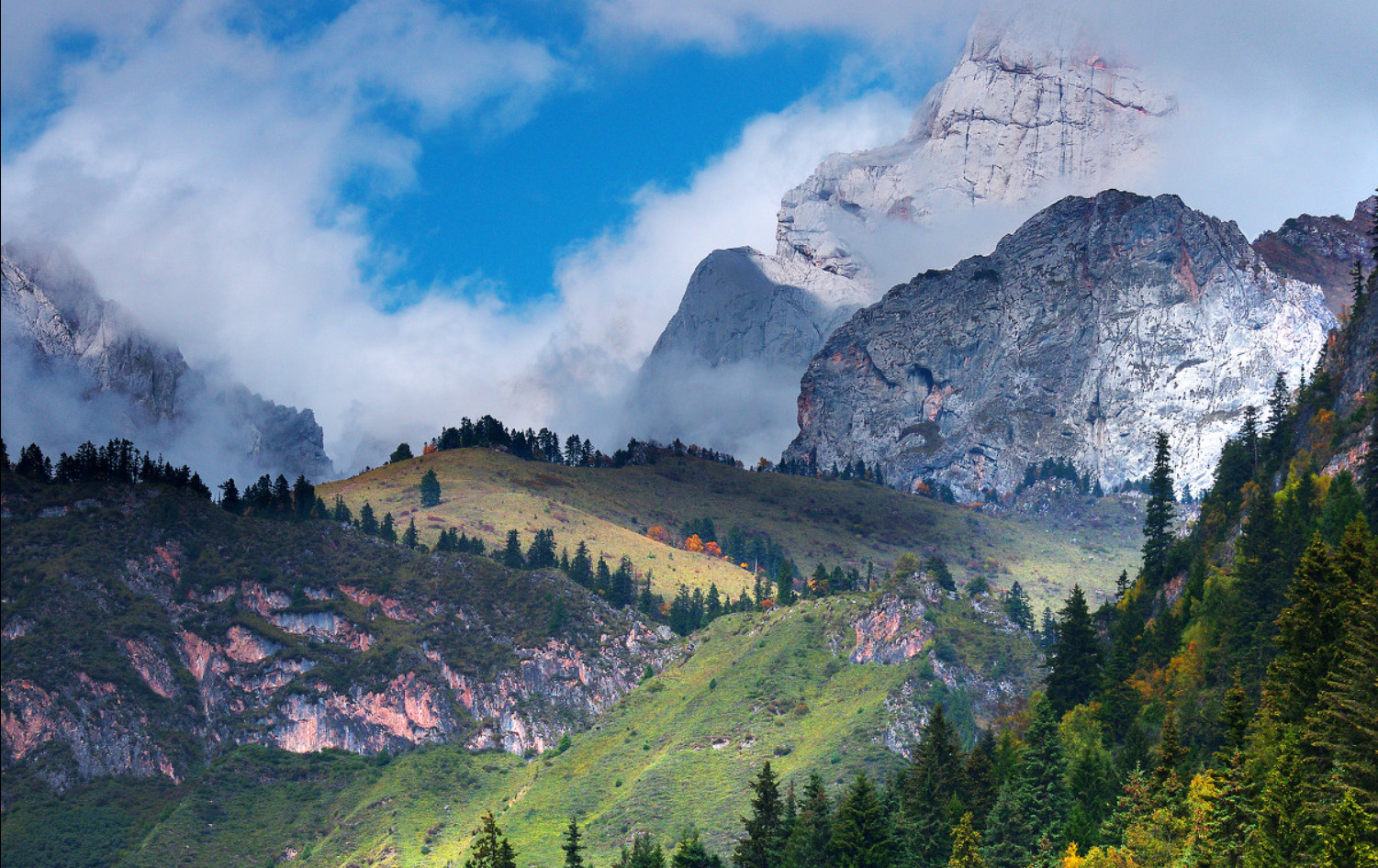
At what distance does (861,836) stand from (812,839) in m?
5.46

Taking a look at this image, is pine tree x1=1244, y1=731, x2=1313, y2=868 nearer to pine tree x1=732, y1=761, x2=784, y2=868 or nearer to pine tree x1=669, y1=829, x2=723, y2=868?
pine tree x1=732, y1=761, x2=784, y2=868

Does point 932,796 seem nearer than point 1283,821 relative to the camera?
No

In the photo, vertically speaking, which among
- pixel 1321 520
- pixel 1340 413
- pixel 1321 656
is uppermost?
pixel 1340 413

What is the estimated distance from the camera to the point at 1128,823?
11069 centimetres

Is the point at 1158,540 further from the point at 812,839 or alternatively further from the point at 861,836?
the point at 812,839

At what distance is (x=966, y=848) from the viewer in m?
120

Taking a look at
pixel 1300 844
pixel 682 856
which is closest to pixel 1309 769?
pixel 1300 844

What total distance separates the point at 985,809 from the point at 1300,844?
5301 centimetres

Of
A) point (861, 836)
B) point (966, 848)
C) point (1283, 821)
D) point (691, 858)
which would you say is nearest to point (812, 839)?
point (861, 836)

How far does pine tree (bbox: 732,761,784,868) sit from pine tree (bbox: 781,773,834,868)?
2190 mm

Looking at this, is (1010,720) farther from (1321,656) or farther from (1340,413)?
(1321,656)

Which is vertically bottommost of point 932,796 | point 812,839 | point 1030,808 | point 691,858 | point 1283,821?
point 691,858

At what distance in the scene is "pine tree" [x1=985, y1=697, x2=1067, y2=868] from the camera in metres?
121

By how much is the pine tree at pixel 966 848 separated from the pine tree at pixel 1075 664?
34.2 m
